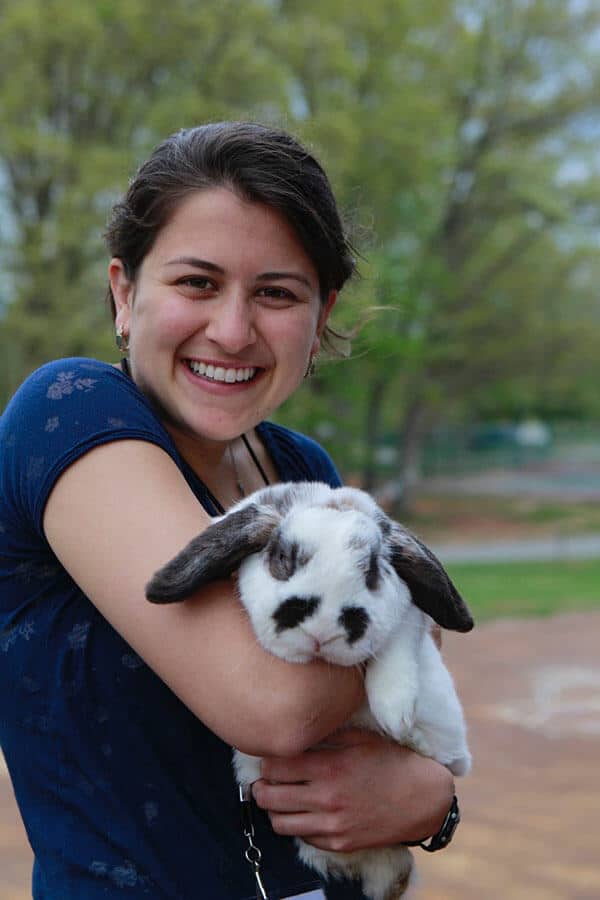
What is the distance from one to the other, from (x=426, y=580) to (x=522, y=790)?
626 cm

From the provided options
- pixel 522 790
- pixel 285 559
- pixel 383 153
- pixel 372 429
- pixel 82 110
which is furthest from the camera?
pixel 372 429

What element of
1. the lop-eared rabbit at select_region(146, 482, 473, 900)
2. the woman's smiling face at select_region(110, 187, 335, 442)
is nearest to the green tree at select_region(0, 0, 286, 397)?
the woman's smiling face at select_region(110, 187, 335, 442)

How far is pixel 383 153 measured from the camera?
2486 cm

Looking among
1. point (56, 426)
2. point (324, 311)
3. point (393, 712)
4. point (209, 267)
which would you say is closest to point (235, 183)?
point (209, 267)

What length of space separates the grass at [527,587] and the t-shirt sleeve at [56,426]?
12636mm

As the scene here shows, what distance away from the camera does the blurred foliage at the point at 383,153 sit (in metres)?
20.5

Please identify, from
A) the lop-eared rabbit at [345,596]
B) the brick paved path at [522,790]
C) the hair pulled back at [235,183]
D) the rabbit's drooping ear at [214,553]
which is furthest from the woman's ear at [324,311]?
the brick paved path at [522,790]

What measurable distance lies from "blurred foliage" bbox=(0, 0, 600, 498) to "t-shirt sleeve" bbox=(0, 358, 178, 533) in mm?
13684

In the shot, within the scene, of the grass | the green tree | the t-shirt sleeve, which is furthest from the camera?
the green tree

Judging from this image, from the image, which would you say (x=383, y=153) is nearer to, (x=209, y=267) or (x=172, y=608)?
(x=209, y=267)

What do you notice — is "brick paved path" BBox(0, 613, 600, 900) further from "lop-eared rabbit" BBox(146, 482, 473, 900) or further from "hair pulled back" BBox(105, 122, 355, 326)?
"hair pulled back" BBox(105, 122, 355, 326)

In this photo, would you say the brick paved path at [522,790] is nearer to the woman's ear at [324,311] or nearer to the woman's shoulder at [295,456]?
the woman's shoulder at [295,456]

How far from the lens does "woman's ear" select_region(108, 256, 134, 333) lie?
2.39 metres

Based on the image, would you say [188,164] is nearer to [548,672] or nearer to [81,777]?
[81,777]
